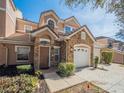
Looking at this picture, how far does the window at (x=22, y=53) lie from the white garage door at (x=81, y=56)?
20.5 feet

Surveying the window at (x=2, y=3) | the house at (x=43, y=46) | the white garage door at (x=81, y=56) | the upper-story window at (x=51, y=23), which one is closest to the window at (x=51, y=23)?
the upper-story window at (x=51, y=23)

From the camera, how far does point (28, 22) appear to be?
20.4 metres

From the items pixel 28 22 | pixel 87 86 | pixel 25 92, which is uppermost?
pixel 28 22

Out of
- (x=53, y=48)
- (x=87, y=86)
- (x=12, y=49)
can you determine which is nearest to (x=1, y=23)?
(x=12, y=49)

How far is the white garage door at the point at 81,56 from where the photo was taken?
15355 millimetres

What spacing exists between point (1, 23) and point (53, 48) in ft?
22.6

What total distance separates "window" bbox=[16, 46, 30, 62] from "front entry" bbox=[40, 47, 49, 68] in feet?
6.05

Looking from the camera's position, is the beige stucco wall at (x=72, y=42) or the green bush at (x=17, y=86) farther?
the beige stucco wall at (x=72, y=42)

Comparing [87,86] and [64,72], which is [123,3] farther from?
[64,72]

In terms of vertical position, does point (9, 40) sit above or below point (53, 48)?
above

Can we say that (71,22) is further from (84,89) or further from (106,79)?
(84,89)

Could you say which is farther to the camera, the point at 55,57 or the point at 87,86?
the point at 55,57

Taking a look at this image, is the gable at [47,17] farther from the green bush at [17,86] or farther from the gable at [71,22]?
the green bush at [17,86]

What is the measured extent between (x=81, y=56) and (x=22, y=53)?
789cm
